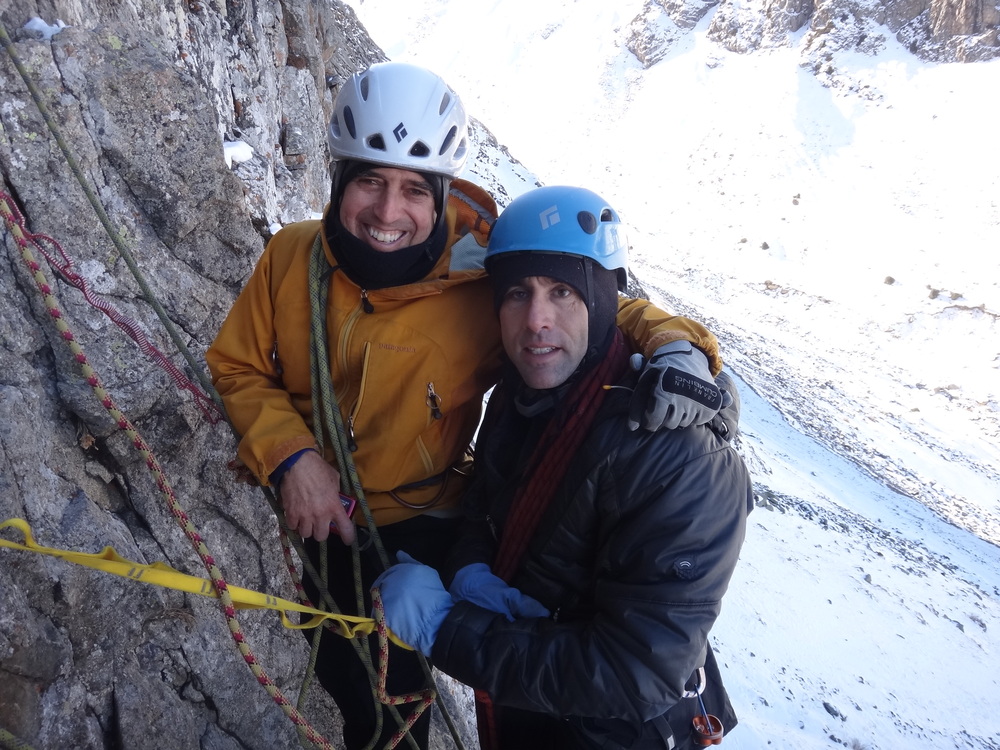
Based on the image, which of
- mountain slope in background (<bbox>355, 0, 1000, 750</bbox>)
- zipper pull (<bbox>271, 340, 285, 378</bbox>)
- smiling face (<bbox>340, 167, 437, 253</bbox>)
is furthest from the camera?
mountain slope in background (<bbox>355, 0, 1000, 750</bbox>)

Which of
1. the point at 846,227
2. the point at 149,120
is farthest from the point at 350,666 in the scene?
the point at 846,227

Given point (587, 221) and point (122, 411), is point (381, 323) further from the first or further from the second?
point (122, 411)

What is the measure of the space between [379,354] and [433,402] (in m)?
0.30

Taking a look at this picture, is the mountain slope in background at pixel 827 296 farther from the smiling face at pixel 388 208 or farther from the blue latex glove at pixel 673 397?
the smiling face at pixel 388 208

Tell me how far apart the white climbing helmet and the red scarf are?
3.63 feet

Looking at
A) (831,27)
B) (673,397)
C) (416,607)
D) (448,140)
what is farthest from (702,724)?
(831,27)

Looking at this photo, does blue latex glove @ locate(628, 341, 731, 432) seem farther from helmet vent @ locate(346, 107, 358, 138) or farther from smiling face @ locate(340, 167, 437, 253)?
helmet vent @ locate(346, 107, 358, 138)

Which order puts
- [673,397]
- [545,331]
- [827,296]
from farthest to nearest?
[827,296]
[545,331]
[673,397]

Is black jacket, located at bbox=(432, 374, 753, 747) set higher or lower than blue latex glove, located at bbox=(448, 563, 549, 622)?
higher

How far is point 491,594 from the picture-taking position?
8.09 feet

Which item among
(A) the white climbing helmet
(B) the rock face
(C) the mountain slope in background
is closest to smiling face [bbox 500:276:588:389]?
(A) the white climbing helmet

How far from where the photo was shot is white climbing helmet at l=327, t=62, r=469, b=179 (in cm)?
263

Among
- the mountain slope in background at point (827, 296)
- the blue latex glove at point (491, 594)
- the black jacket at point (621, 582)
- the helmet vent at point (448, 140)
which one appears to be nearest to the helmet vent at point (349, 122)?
the helmet vent at point (448, 140)

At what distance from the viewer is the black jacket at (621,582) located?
6.52ft
